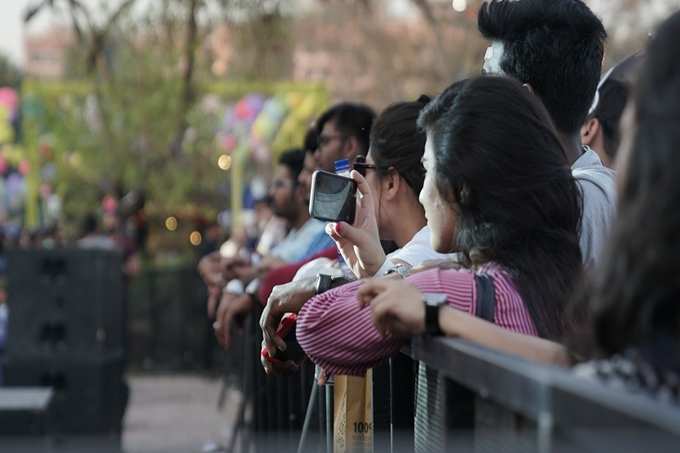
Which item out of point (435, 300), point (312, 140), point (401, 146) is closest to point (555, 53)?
point (401, 146)

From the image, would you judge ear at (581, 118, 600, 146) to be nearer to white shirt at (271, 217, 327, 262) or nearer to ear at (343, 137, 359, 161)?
ear at (343, 137, 359, 161)

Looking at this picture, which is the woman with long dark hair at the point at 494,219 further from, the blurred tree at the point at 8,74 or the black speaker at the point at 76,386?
the blurred tree at the point at 8,74

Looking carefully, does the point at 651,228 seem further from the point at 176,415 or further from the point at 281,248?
the point at 176,415

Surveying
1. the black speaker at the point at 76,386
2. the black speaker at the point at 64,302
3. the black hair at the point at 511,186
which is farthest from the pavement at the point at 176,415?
the black hair at the point at 511,186

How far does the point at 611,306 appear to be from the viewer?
233 centimetres

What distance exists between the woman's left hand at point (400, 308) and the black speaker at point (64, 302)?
9920 mm

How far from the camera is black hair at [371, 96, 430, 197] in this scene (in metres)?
5.02

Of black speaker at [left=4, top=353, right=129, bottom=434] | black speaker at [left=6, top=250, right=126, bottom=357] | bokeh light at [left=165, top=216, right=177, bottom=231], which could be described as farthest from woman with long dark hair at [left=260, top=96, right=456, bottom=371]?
bokeh light at [left=165, top=216, right=177, bottom=231]

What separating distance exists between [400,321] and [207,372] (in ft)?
60.6

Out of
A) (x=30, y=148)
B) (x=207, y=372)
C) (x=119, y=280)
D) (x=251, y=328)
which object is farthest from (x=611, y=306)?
(x=30, y=148)

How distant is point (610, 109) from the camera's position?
554 centimetres

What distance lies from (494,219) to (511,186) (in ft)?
0.27

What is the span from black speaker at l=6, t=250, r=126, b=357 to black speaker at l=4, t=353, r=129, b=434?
0.10 metres

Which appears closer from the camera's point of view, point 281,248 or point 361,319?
point 361,319
